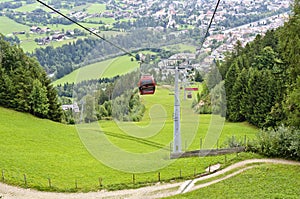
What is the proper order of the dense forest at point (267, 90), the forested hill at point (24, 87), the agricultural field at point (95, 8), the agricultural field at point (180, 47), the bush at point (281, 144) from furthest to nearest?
1. the agricultural field at point (95, 8)
2. the forested hill at point (24, 87)
3. the dense forest at point (267, 90)
4. the bush at point (281, 144)
5. the agricultural field at point (180, 47)

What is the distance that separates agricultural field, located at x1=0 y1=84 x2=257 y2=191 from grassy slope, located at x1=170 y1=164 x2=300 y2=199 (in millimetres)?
2453

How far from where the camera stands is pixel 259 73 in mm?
50500

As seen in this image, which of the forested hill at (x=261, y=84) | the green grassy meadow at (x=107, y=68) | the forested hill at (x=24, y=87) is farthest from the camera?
the forested hill at (x=24, y=87)

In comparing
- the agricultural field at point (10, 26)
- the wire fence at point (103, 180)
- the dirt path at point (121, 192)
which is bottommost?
the dirt path at point (121, 192)

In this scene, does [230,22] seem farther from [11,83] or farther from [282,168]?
[282,168]

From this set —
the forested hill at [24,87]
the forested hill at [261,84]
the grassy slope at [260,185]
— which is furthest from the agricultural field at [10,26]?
the grassy slope at [260,185]

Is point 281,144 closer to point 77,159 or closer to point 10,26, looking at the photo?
point 77,159

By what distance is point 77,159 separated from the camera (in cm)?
3061

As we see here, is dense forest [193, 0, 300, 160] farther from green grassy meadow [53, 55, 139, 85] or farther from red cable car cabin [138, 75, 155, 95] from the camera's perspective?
green grassy meadow [53, 55, 139, 85]

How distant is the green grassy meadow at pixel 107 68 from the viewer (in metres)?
18.4

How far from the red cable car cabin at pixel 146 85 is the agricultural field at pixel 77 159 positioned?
88 centimetres

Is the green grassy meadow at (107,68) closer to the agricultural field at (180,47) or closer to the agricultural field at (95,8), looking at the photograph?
the agricultural field at (180,47)

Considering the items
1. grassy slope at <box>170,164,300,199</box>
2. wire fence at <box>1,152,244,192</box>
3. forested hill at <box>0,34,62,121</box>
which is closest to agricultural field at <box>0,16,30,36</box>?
forested hill at <box>0,34,62,121</box>

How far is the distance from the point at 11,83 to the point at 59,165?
2431 centimetres
